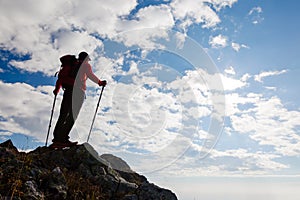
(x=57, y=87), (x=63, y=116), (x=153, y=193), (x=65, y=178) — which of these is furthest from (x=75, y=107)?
(x=153, y=193)

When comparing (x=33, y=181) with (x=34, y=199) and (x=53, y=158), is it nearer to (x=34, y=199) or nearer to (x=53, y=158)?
(x=34, y=199)

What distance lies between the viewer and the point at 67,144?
1304cm

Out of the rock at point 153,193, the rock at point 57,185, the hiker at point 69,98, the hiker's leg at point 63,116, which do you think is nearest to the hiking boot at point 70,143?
the hiker at point 69,98

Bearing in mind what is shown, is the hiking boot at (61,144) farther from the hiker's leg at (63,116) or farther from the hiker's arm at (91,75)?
the hiker's arm at (91,75)

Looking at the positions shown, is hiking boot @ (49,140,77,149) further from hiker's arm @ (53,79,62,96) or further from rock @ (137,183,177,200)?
rock @ (137,183,177,200)

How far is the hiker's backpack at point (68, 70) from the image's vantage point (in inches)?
509

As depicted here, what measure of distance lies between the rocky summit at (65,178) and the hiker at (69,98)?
0.63m

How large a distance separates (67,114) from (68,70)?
193cm

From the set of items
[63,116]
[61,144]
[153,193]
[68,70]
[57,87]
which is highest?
[68,70]

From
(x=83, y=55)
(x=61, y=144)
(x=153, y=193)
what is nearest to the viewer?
(x=153, y=193)

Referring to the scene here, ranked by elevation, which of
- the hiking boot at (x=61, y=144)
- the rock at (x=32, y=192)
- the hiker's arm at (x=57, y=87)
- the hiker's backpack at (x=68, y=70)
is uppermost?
the hiker's backpack at (x=68, y=70)

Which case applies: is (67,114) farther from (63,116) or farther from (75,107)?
(75,107)

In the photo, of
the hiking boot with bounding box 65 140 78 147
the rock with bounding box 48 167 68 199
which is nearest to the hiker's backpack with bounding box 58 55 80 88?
the hiking boot with bounding box 65 140 78 147

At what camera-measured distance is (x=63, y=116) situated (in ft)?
42.7
